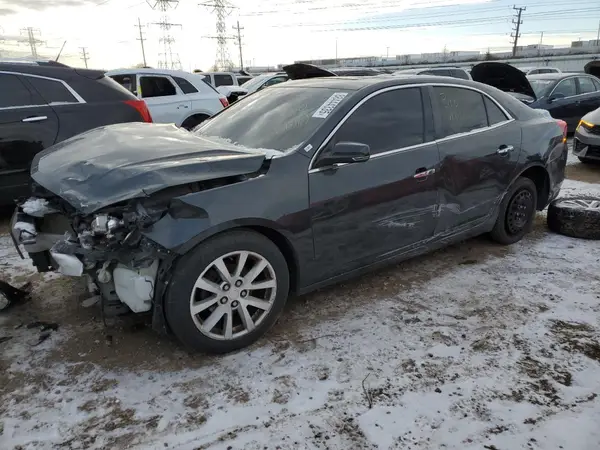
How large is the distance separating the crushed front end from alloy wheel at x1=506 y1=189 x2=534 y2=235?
338cm

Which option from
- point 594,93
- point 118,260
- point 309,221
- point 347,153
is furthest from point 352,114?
point 594,93

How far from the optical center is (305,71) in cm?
466

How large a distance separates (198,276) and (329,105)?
5.02 feet

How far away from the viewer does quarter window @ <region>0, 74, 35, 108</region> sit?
15.9 ft

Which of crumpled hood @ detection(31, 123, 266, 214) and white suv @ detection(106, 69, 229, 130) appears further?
white suv @ detection(106, 69, 229, 130)

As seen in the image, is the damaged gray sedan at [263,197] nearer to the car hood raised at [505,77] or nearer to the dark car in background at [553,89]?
the car hood raised at [505,77]

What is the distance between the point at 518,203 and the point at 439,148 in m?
1.41

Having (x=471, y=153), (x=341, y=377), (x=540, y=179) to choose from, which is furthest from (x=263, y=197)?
(x=540, y=179)

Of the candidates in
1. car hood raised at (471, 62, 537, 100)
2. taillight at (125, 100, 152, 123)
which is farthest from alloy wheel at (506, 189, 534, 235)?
car hood raised at (471, 62, 537, 100)

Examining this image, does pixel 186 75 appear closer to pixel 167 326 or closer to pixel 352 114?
pixel 352 114

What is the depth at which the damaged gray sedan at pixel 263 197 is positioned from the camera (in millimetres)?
2557

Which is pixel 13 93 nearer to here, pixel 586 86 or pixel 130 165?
pixel 130 165

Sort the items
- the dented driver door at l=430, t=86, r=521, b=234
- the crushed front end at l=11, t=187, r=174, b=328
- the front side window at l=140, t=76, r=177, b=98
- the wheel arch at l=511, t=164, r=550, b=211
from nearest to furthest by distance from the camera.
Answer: the crushed front end at l=11, t=187, r=174, b=328
the dented driver door at l=430, t=86, r=521, b=234
the wheel arch at l=511, t=164, r=550, b=211
the front side window at l=140, t=76, r=177, b=98

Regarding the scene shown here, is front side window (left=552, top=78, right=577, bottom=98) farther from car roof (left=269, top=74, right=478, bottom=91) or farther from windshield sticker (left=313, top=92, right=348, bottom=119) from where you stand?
windshield sticker (left=313, top=92, right=348, bottom=119)
